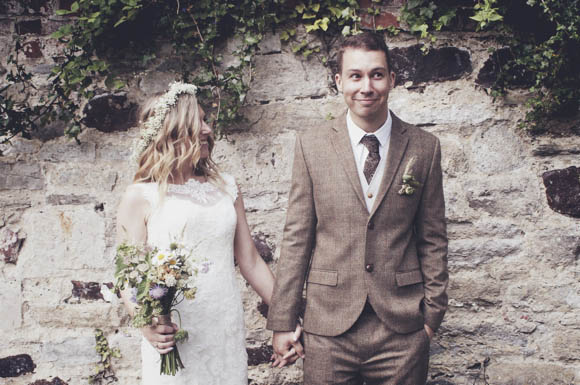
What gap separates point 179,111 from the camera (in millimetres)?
2262

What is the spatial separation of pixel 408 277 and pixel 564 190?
1.28 meters

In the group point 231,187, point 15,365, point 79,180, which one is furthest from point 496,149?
point 15,365

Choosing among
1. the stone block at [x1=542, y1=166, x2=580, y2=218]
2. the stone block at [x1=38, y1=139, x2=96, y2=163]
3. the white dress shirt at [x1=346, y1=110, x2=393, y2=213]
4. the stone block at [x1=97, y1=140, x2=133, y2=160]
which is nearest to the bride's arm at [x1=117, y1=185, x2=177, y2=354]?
the stone block at [x1=97, y1=140, x2=133, y2=160]

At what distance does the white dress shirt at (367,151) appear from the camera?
2.13 meters

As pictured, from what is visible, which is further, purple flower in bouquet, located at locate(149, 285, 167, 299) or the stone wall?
the stone wall

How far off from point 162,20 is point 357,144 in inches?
55.7

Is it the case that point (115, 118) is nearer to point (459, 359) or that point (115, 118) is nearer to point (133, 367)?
point (133, 367)

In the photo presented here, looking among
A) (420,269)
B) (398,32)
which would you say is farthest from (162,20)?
(420,269)

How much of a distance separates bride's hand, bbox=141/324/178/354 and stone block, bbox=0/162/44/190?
4.67 feet

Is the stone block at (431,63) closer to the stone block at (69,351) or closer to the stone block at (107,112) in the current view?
the stone block at (107,112)

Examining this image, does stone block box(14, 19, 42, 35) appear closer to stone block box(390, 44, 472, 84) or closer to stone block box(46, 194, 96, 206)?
stone block box(46, 194, 96, 206)

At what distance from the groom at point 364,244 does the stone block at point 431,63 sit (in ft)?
2.26

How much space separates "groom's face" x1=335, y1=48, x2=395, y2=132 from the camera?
2098mm

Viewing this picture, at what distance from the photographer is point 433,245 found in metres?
2.21
